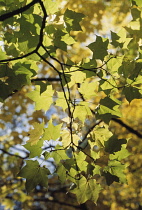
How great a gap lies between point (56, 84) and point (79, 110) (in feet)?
14.2

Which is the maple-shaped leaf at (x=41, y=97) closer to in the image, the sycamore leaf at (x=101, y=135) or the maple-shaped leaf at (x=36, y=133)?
the maple-shaped leaf at (x=36, y=133)

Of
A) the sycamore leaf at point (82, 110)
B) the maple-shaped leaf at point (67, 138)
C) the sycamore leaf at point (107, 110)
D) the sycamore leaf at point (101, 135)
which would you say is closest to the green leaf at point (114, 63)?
the sycamore leaf at point (107, 110)

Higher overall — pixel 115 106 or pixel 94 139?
pixel 115 106

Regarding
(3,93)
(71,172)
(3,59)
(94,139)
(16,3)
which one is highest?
(16,3)

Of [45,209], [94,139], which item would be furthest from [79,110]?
[45,209]

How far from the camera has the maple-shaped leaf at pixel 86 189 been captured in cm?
155

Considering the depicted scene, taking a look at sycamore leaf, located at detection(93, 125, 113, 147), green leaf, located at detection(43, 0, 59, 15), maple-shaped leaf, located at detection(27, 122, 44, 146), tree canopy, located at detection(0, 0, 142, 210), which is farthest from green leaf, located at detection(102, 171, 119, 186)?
green leaf, located at detection(43, 0, 59, 15)

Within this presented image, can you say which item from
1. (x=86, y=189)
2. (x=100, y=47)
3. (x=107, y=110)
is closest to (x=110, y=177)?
(x=86, y=189)

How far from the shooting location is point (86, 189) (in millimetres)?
1568

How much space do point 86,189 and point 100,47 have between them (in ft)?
3.08

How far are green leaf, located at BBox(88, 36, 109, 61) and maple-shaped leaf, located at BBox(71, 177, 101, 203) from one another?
82cm

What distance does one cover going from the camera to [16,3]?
1.50m

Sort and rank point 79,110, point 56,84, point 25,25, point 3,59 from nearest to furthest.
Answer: point 25,25 < point 3,59 < point 79,110 < point 56,84

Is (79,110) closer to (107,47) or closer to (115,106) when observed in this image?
(115,106)
